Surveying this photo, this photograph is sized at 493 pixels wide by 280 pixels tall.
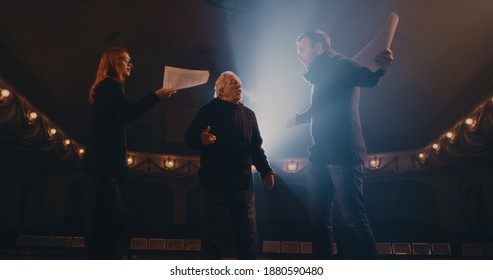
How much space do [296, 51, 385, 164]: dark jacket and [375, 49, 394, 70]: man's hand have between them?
0.18ft

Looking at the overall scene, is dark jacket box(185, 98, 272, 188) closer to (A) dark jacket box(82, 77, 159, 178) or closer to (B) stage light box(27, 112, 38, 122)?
(A) dark jacket box(82, 77, 159, 178)

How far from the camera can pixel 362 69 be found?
2.46 m

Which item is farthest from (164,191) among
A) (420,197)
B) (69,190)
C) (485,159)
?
(485,159)

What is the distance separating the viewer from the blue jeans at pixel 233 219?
222cm

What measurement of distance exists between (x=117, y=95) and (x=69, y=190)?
13.5 meters

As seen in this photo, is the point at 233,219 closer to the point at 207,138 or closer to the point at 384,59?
the point at 207,138

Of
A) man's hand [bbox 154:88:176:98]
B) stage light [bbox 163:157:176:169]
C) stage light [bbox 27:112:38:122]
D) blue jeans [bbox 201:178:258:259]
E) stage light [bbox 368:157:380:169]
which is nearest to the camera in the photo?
blue jeans [bbox 201:178:258:259]

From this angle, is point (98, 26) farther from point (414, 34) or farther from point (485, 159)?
point (485, 159)

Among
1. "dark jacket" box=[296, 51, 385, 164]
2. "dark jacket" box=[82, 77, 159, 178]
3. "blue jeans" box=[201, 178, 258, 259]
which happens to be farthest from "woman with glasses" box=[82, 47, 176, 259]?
"dark jacket" box=[296, 51, 385, 164]

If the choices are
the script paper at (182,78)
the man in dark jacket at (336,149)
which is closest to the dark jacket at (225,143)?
the script paper at (182,78)

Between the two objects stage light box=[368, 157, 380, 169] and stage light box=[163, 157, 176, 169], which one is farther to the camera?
stage light box=[163, 157, 176, 169]

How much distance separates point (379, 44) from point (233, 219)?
1.65 m

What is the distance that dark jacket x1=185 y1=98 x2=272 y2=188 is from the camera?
233 cm

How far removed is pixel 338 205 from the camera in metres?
2.39
